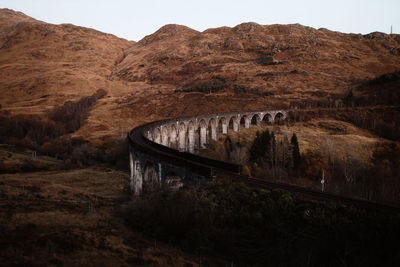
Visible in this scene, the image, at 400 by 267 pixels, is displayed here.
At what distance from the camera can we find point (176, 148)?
4856 cm

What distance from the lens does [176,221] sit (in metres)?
13.9

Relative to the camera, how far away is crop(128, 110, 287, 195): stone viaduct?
19.7m

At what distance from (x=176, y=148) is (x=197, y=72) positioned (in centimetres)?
9630

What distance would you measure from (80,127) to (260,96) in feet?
198

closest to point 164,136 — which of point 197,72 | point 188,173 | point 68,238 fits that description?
point 188,173

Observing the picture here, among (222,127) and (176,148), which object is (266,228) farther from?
(222,127)

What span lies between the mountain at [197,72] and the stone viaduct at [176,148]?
19.2 meters

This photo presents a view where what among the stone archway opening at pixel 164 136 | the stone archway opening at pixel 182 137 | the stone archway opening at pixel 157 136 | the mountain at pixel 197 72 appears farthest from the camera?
the mountain at pixel 197 72

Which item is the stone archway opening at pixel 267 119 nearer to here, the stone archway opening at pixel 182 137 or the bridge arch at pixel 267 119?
the bridge arch at pixel 267 119

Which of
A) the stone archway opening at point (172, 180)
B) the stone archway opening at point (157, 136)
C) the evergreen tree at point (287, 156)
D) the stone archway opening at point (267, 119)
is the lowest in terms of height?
the evergreen tree at point (287, 156)

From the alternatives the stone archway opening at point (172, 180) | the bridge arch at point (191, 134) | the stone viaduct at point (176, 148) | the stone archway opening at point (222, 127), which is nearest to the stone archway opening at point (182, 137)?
the stone viaduct at point (176, 148)

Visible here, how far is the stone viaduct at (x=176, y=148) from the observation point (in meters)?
19.7

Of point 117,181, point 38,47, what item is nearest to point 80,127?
point 117,181

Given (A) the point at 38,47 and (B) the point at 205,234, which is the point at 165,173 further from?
(A) the point at 38,47
